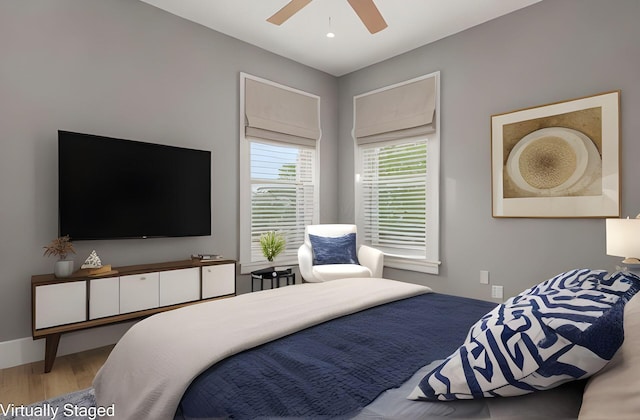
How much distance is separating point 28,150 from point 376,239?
3452mm

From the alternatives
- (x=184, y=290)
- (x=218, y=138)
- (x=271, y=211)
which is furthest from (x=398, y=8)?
(x=184, y=290)

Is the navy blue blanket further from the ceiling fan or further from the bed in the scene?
the ceiling fan

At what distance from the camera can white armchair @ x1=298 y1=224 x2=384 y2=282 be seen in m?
3.67

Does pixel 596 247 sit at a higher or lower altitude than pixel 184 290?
higher

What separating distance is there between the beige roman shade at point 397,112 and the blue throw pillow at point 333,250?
1330mm

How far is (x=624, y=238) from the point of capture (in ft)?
7.92

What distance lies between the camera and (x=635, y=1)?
9.16 ft

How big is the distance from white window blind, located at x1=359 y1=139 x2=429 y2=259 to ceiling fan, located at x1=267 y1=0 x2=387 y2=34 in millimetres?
1732

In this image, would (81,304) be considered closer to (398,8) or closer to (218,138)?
(218,138)

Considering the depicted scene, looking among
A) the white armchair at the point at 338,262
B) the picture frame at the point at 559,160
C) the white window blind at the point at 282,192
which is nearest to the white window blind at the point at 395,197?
the white armchair at the point at 338,262

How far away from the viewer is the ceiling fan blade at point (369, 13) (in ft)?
7.88

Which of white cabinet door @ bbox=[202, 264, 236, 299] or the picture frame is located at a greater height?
the picture frame

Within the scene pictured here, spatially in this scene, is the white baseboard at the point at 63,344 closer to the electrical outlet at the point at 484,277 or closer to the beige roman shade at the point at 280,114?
the beige roman shade at the point at 280,114

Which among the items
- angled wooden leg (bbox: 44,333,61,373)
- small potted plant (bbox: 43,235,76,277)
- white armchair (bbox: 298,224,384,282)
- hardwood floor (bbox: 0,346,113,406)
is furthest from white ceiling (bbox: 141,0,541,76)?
hardwood floor (bbox: 0,346,113,406)
